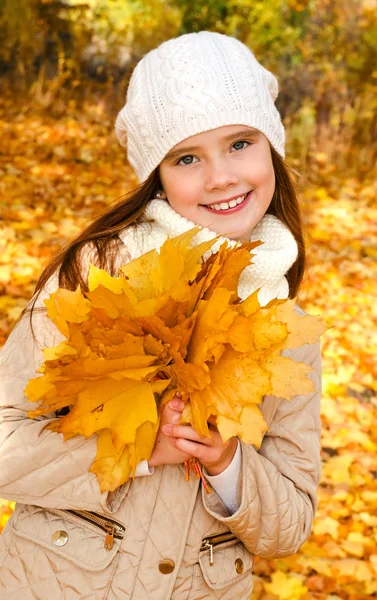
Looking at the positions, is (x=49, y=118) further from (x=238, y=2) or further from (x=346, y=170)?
(x=346, y=170)

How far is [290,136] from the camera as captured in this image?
270 inches

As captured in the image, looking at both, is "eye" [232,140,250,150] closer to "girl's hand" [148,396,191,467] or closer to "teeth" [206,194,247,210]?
"teeth" [206,194,247,210]

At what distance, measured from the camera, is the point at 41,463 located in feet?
5.13

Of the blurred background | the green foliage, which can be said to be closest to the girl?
the blurred background

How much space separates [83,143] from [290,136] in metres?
2.04

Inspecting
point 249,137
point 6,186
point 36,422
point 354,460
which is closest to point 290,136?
point 6,186

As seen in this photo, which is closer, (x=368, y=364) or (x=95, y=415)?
(x=95, y=415)

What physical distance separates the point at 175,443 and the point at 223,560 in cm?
38

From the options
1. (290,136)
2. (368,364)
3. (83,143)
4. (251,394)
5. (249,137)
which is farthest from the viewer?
(290,136)

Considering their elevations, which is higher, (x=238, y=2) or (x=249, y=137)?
(x=249, y=137)

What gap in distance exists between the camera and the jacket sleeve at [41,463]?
5.07 ft

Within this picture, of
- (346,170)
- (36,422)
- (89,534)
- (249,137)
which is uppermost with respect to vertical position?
(249,137)

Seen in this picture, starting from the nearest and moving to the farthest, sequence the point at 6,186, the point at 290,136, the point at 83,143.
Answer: the point at 6,186
the point at 83,143
the point at 290,136

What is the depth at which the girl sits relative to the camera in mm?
1549
